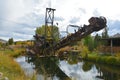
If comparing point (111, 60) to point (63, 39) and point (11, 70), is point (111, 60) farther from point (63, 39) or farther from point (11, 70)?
point (11, 70)

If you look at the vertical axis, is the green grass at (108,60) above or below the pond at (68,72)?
above

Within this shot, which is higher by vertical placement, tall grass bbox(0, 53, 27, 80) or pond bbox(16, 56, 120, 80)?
tall grass bbox(0, 53, 27, 80)

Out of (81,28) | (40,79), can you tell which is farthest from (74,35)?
(40,79)

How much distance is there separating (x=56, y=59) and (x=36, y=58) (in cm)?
437

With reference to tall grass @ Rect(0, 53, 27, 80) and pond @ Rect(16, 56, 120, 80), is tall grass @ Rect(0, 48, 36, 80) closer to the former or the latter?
tall grass @ Rect(0, 53, 27, 80)

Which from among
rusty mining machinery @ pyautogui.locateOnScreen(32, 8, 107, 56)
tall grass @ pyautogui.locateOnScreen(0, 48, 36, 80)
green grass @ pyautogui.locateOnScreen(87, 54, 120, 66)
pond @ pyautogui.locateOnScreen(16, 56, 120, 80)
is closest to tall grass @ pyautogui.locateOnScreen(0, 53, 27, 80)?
tall grass @ pyautogui.locateOnScreen(0, 48, 36, 80)

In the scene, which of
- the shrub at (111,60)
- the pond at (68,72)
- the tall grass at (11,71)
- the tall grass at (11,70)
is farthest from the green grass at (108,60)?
the tall grass at (11,71)

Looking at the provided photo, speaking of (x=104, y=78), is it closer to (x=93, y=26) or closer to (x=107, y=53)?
(x=93, y=26)

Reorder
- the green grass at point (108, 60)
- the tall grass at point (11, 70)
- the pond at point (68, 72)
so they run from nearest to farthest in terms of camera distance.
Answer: the tall grass at point (11, 70), the pond at point (68, 72), the green grass at point (108, 60)

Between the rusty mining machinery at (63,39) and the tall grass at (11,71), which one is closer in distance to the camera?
the tall grass at (11,71)

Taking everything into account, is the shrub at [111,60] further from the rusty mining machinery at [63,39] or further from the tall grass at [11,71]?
the tall grass at [11,71]

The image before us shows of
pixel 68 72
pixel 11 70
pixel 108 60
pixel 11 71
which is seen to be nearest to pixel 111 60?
pixel 108 60

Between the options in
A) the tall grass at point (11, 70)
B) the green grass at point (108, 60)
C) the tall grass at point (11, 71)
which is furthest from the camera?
the green grass at point (108, 60)

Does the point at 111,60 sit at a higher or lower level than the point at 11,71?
lower
